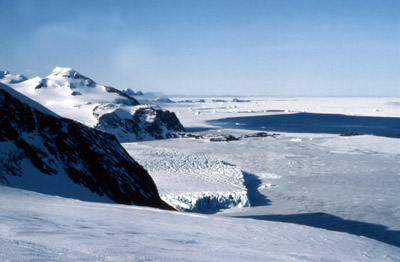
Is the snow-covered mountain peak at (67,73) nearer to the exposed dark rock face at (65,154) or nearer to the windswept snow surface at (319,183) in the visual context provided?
the windswept snow surface at (319,183)

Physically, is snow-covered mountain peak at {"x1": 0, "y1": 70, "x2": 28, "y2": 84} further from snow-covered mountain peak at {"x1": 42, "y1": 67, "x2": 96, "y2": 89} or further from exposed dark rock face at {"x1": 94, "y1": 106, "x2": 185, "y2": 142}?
exposed dark rock face at {"x1": 94, "y1": 106, "x2": 185, "y2": 142}

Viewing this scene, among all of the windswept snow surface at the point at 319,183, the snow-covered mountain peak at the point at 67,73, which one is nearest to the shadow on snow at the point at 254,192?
the windswept snow surface at the point at 319,183

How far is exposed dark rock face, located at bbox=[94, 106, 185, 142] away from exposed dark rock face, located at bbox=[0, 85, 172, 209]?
104ft

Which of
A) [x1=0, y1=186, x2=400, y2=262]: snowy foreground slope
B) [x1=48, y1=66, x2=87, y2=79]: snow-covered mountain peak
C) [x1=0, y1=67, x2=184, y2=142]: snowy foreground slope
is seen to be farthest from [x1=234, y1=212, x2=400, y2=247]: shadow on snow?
[x1=48, y1=66, x2=87, y2=79]: snow-covered mountain peak

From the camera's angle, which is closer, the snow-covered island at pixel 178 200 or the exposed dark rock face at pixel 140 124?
the snow-covered island at pixel 178 200

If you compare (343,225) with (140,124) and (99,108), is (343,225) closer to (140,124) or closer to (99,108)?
(140,124)

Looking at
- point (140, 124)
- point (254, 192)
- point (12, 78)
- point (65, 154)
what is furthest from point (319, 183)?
point (12, 78)

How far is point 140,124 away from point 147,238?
45.3 metres

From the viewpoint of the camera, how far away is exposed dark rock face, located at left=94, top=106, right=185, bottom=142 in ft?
150

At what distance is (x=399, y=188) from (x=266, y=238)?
15.0m

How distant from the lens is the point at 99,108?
4988 cm

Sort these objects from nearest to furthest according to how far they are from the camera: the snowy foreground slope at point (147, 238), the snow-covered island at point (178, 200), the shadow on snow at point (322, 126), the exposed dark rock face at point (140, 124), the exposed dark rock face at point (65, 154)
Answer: the snowy foreground slope at point (147, 238), the snow-covered island at point (178, 200), the exposed dark rock face at point (65, 154), the exposed dark rock face at point (140, 124), the shadow on snow at point (322, 126)

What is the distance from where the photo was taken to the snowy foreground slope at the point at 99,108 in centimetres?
4662

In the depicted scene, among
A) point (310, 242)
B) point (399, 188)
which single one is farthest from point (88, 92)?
point (310, 242)
